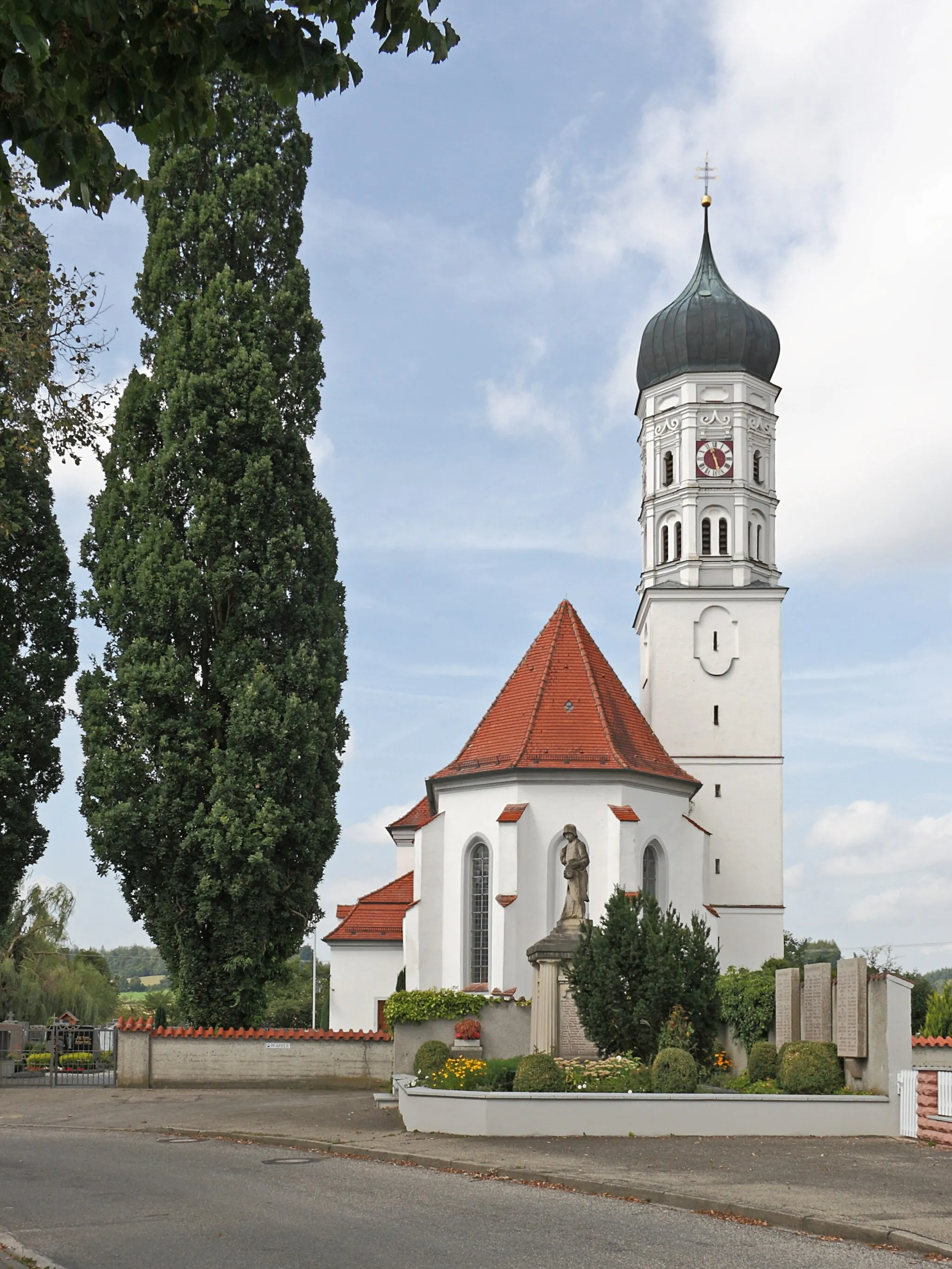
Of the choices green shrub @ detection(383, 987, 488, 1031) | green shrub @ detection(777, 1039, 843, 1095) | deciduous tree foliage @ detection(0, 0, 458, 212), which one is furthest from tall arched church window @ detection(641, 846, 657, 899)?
deciduous tree foliage @ detection(0, 0, 458, 212)

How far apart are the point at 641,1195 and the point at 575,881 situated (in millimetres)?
11287

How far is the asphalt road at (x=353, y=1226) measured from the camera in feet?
29.6

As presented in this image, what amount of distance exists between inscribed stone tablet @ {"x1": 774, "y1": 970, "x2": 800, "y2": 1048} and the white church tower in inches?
604

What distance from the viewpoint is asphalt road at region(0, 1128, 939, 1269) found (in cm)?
901

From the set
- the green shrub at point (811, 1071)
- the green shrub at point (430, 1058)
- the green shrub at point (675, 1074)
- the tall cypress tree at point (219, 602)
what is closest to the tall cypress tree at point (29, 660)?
the tall cypress tree at point (219, 602)

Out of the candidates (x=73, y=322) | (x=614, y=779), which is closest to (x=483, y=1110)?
(x=73, y=322)

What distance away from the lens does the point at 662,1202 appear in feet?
38.0

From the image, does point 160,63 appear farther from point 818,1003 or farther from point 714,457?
point 714,457

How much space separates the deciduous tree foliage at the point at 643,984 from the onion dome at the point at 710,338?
77.0 ft

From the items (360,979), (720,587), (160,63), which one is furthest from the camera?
(360,979)

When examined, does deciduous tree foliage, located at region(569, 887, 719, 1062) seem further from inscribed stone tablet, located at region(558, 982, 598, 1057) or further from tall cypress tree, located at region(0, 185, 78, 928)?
tall cypress tree, located at region(0, 185, 78, 928)

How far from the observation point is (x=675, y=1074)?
1708cm

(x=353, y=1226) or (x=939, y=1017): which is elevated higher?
(x=353, y=1226)

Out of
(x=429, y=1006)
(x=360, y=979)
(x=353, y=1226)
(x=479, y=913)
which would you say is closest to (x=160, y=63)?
(x=353, y=1226)
